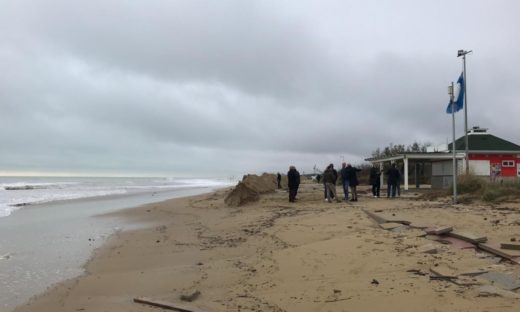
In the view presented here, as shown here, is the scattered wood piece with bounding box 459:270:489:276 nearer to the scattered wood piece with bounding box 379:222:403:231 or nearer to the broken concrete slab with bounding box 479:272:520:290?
the broken concrete slab with bounding box 479:272:520:290

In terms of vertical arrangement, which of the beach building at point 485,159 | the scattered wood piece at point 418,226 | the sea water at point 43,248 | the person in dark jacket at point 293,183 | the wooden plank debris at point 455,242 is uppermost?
the beach building at point 485,159

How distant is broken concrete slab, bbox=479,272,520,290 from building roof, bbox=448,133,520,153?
30.2 metres

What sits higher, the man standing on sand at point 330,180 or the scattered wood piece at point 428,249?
the man standing on sand at point 330,180

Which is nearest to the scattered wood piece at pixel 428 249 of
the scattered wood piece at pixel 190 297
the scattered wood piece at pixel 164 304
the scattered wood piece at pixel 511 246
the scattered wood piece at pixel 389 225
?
the scattered wood piece at pixel 511 246

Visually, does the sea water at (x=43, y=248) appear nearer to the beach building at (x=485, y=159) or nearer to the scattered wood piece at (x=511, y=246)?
the scattered wood piece at (x=511, y=246)

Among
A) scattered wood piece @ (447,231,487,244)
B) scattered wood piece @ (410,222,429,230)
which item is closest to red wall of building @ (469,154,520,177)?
scattered wood piece @ (410,222,429,230)

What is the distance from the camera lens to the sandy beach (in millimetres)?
6109

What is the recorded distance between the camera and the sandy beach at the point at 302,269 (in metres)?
6.11

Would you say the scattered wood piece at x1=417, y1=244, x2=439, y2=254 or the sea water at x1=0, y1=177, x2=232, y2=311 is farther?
the sea water at x1=0, y1=177, x2=232, y2=311

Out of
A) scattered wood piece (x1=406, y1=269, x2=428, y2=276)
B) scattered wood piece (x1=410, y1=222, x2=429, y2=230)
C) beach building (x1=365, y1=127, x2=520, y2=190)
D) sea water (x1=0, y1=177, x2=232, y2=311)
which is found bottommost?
sea water (x1=0, y1=177, x2=232, y2=311)

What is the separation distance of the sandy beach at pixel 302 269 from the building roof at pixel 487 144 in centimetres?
2301

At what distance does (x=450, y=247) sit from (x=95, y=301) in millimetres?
5959

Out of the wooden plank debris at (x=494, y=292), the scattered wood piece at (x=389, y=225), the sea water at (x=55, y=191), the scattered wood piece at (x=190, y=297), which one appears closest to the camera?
the wooden plank debris at (x=494, y=292)

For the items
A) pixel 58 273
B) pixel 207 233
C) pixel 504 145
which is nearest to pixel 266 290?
pixel 58 273
